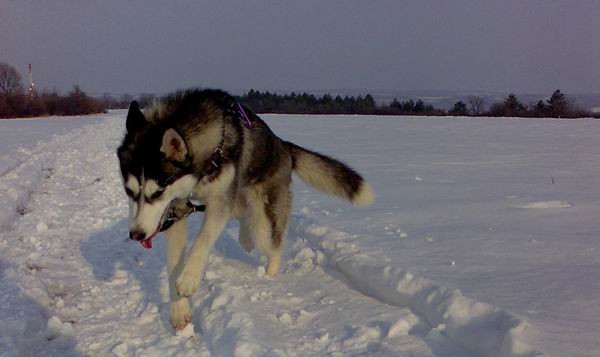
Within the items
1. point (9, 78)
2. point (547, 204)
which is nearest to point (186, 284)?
point (547, 204)

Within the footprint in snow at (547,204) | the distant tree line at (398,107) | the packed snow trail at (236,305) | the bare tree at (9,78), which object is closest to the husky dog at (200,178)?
the packed snow trail at (236,305)

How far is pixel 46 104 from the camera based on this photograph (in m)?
66.6

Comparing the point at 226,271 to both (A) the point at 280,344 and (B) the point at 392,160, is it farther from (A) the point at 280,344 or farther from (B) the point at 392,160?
(B) the point at 392,160

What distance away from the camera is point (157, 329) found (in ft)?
11.7

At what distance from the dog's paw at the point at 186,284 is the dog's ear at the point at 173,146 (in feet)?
2.67

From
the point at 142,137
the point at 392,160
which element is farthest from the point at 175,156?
the point at 392,160

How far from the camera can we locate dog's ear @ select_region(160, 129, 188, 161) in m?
3.34

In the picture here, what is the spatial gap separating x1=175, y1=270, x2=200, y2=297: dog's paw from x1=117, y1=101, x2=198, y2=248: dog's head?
35cm

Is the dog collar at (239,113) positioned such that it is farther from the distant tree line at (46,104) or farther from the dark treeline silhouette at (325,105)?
the distant tree line at (46,104)

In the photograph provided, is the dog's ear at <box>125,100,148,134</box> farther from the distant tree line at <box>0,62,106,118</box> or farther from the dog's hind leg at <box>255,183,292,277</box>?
the distant tree line at <box>0,62,106,118</box>

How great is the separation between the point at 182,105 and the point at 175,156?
578 mm

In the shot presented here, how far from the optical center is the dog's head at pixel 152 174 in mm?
3288

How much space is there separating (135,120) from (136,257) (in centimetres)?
211

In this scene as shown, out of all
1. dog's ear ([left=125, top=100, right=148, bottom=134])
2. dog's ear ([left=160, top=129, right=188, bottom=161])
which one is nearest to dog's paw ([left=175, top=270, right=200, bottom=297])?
dog's ear ([left=160, top=129, right=188, bottom=161])
